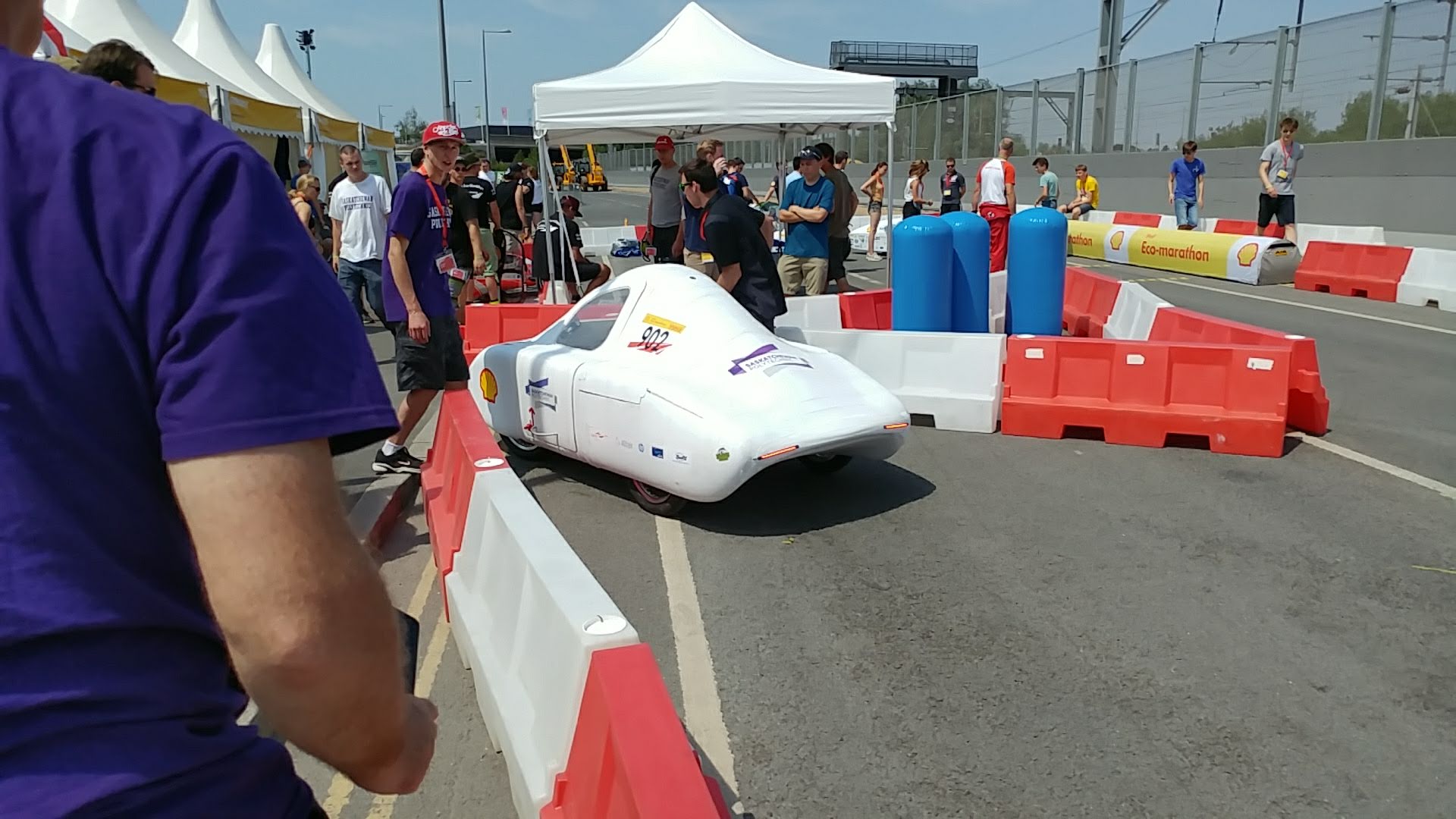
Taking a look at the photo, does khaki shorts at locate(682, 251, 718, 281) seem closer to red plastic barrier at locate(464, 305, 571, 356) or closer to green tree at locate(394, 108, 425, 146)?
red plastic barrier at locate(464, 305, 571, 356)

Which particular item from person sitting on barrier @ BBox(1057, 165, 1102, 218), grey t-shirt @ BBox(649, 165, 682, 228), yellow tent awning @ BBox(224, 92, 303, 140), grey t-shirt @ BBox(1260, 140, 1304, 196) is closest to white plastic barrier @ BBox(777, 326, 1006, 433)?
grey t-shirt @ BBox(649, 165, 682, 228)

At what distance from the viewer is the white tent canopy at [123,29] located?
16.8 metres

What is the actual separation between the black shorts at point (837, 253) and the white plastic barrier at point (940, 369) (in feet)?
15.0

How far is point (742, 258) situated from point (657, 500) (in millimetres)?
2369

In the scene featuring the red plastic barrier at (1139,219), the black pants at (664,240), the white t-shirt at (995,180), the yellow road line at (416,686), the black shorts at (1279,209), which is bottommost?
the yellow road line at (416,686)

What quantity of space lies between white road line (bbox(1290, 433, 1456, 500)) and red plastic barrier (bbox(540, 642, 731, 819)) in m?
5.25

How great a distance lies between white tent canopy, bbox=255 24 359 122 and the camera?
27456 millimetres

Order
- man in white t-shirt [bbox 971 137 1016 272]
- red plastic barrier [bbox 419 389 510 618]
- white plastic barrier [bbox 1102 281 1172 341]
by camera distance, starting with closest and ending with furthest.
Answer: red plastic barrier [bbox 419 389 510 618] < white plastic barrier [bbox 1102 281 1172 341] < man in white t-shirt [bbox 971 137 1016 272]

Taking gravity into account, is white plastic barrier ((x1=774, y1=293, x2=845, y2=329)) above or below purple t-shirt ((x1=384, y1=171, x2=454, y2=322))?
below

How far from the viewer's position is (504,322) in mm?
9656

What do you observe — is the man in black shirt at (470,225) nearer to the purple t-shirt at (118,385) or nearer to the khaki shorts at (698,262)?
the khaki shorts at (698,262)

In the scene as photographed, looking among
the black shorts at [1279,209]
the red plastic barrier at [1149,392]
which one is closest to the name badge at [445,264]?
the red plastic barrier at [1149,392]

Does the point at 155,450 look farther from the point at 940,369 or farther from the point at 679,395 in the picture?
the point at 940,369

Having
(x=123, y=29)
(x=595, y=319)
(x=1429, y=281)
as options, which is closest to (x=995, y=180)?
(x=1429, y=281)
